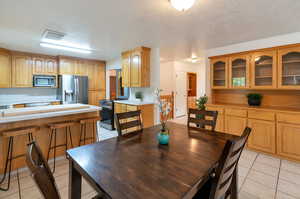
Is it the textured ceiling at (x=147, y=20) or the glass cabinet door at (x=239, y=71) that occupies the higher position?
the textured ceiling at (x=147, y=20)

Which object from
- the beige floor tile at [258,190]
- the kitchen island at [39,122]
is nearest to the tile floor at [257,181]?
the beige floor tile at [258,190]

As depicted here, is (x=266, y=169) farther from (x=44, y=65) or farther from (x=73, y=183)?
(x=44, y=65)

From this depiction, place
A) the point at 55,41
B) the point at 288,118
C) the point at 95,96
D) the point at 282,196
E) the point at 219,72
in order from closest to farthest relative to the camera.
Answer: the point at 282,196 < the point at 288,118 < the point at 55,41 < the point at 219,72 < the point at 95,96

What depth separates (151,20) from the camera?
7.65 feet

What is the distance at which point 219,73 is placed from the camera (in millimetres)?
3760

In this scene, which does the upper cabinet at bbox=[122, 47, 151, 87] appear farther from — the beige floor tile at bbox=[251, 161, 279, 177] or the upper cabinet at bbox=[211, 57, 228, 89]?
the beige floor tile at bbox=[251, 161, 279, 177]

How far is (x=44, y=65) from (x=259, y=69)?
5.91 metres

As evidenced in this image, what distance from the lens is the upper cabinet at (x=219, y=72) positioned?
361cm

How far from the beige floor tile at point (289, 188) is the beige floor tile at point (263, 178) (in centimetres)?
6

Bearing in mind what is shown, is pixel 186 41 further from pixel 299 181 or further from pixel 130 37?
pixel 299 181

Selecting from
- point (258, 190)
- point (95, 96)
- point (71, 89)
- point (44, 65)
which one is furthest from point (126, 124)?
point (44, 65)

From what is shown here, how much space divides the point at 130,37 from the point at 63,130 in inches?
87.9

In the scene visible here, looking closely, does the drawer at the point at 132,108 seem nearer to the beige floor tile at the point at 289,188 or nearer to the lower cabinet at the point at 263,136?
the lower cabinet at the point at 263,136

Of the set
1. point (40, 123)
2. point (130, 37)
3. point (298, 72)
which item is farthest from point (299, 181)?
point (40, 123)
